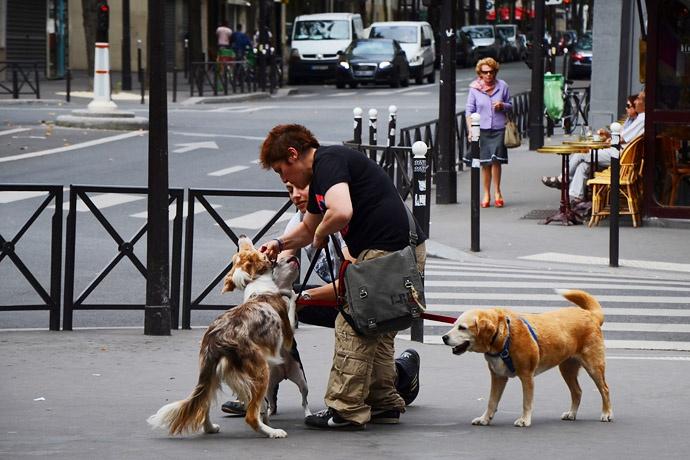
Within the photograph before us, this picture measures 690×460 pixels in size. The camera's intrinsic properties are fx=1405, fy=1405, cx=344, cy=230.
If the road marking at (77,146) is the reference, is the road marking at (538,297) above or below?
below

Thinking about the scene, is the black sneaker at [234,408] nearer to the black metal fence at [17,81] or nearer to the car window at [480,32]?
the black metal fence at [17,81]

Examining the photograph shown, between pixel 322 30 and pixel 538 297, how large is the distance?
38838 mm

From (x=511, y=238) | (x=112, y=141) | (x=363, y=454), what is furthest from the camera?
Answer: (x=112, y=141)

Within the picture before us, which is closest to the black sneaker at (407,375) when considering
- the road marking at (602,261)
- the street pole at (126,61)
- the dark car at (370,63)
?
the road marking at (602,261)

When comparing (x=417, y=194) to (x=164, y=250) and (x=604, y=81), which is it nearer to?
(x=164, y=250)

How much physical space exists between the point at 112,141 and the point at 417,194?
15801 millimetres

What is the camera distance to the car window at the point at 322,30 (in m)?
49.6

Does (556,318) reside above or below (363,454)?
above

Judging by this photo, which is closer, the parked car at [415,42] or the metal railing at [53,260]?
the metal railing at [53,260]

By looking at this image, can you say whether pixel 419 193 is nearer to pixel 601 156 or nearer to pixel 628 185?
pixel 628 185

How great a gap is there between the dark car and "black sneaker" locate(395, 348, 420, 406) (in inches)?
1501

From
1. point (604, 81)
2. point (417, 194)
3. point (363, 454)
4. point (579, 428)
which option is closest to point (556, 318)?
point (579, 428)

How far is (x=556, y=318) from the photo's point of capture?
23.8 feet

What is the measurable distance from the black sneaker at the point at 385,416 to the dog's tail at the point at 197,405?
103cm
